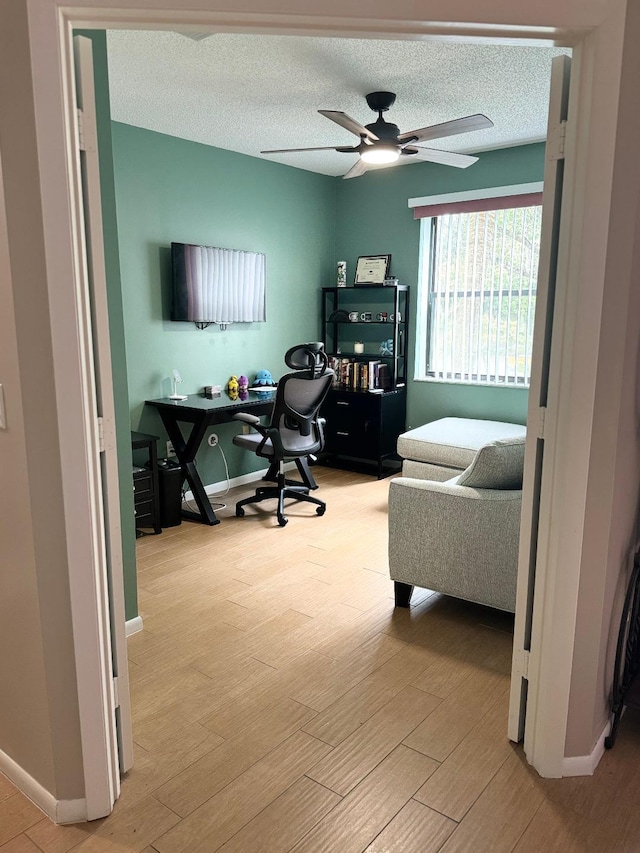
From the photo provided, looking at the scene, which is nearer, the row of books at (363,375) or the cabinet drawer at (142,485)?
the cabinet drawer at (142,485)

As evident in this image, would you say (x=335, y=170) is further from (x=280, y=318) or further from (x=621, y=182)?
(x=621, y=182)

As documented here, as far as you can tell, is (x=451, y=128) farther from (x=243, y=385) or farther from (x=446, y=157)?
(x=243, y=385)

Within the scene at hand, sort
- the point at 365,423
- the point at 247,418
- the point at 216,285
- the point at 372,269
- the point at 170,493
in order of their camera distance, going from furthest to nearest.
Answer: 1. the point at 372,269
2. the point at 365,423
3. the point at 216,285
4. the point at 247,418
5. the point at 170,493

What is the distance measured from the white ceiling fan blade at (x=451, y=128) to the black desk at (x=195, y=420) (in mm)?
1977

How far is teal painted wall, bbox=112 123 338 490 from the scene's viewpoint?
4297 millimetres

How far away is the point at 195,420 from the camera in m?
4.20

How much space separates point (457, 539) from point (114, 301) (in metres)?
1.74

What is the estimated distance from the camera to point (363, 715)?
88.9 inches

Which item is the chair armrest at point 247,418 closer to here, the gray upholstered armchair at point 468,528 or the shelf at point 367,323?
the gray upholstered armchair at point 468,528

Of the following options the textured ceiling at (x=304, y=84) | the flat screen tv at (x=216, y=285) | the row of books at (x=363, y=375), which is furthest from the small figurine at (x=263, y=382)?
the textured ceiling at (x=304, y=84)

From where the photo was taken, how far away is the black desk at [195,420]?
4.19 metres

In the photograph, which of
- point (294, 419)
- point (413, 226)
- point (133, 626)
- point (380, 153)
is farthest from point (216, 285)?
point (133, 626)

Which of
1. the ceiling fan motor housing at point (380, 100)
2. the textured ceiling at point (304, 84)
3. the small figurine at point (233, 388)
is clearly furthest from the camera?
the small figurine at point (233, 388)

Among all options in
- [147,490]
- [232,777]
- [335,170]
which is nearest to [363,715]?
[232,777]
